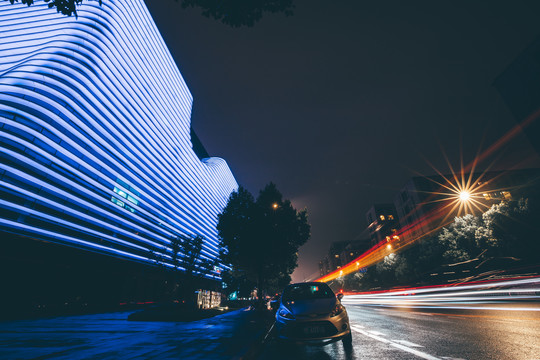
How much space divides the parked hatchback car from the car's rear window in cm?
24

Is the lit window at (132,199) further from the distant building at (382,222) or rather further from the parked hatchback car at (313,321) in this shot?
the distant building at (382,222)

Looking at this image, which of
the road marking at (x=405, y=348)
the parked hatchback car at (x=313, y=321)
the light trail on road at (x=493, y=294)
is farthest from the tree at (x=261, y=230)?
the parked hatchback car at (x=313, y=321)

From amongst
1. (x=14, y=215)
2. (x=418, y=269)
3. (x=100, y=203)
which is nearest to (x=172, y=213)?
(x=100, y=203)

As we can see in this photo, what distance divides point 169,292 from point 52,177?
2763 centimetres

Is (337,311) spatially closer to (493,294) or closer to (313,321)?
(313,321)

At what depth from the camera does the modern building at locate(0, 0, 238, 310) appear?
78.8 feet

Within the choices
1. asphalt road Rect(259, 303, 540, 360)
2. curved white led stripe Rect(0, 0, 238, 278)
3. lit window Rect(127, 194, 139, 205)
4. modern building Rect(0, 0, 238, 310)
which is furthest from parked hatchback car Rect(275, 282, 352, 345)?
lit window Rect(127, 194, 139, 205)

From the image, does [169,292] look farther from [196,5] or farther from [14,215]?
[196,5]

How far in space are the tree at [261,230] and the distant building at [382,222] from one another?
65768mm

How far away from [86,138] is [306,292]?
3751 centimetres

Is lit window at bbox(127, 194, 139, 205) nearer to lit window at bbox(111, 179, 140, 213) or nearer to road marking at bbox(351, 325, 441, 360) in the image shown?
lit window at bbox(111, 179, 140, 213)

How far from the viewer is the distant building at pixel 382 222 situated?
8600cm

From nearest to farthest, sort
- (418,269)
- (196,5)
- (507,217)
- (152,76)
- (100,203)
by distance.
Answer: (196,5) → (507,217) → (100,203) → (418,269) → (152,76)

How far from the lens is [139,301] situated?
34562mm
